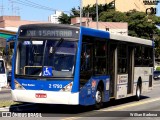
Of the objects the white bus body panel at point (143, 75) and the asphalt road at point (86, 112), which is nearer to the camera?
the asphalt road at point (86, 112)

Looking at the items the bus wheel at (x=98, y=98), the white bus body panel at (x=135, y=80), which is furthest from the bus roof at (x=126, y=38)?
the bus wheel at (x=98, y=98)

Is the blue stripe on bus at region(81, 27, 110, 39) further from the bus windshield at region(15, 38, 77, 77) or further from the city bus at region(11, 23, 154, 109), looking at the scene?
Result: the bus windshield at region(15, 38, 77, 77)

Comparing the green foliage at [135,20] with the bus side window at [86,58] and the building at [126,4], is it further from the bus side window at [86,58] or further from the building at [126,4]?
the bus side window at [86,58]

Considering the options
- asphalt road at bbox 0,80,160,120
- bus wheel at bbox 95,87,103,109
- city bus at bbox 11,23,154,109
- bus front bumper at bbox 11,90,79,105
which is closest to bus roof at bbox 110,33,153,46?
city bus at bbox 11,23,154,109

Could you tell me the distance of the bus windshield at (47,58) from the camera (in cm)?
1438

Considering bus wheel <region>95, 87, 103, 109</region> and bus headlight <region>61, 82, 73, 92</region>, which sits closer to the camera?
bus headlight <region>61, 82, 73, 92</region>

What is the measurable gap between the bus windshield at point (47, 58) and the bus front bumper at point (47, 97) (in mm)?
573

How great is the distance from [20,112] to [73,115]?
1.86 meters

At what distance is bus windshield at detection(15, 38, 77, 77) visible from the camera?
14.4 m

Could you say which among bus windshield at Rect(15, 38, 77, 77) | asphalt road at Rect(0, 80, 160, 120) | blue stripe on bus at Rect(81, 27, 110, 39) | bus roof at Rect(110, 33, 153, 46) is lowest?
asphalt road at Rect(0, 80, 160, 120)

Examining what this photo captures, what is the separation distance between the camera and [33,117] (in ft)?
45.2

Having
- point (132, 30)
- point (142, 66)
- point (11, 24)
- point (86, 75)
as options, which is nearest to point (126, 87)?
point (142, 66)

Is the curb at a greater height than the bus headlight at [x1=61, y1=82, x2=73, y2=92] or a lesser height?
lesser

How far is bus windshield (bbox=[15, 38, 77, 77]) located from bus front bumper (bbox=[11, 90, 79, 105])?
0.57 meters
